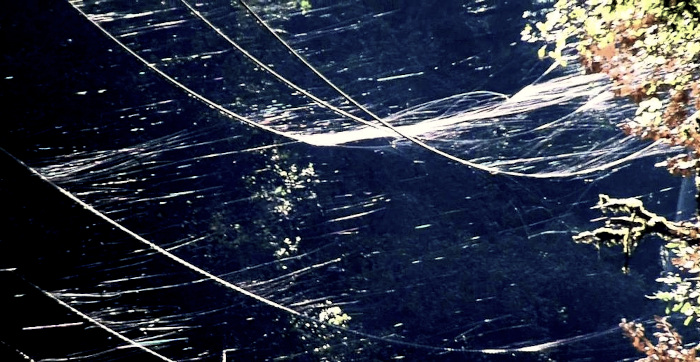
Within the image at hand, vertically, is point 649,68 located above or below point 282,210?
above

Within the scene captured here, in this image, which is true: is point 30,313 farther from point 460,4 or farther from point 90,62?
point 460,4

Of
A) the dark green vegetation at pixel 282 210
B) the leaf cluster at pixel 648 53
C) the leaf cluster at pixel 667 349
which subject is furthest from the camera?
the dark green vegetation at pixel 282 210

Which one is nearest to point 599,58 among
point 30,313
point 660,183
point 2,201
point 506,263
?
point 30,313

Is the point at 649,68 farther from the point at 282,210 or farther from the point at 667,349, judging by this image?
the point at 282,210

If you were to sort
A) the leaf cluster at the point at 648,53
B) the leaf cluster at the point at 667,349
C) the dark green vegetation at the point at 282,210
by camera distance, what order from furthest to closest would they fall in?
→ the dark green vegetation at the point at 282,210 → the leaf cluster at the point at 667,349 → the leaf cluster at the point at 648,53

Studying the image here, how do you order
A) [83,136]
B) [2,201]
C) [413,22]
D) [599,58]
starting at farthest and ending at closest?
[413,22]
[83,136]
[2,201]
[599,58]

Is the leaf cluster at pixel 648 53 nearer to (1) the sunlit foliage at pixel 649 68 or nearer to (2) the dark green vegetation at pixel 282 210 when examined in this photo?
(1) the sunlit foliage at pixel 649 68

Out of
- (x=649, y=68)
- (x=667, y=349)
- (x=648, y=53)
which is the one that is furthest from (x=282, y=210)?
(x=648, y=53)

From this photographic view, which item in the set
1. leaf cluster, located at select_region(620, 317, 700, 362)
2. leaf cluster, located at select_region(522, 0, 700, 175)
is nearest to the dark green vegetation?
leaf cluster, located at select_region(620, 317, 700, 362)

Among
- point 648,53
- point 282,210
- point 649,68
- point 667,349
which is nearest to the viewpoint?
point 648,53

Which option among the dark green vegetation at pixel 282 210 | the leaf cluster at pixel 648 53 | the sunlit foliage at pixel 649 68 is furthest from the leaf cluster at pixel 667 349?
the dark green vegetation at pixel 282 210

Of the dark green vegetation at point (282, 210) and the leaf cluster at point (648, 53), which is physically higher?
the leaf cluster at point (648, 53)
